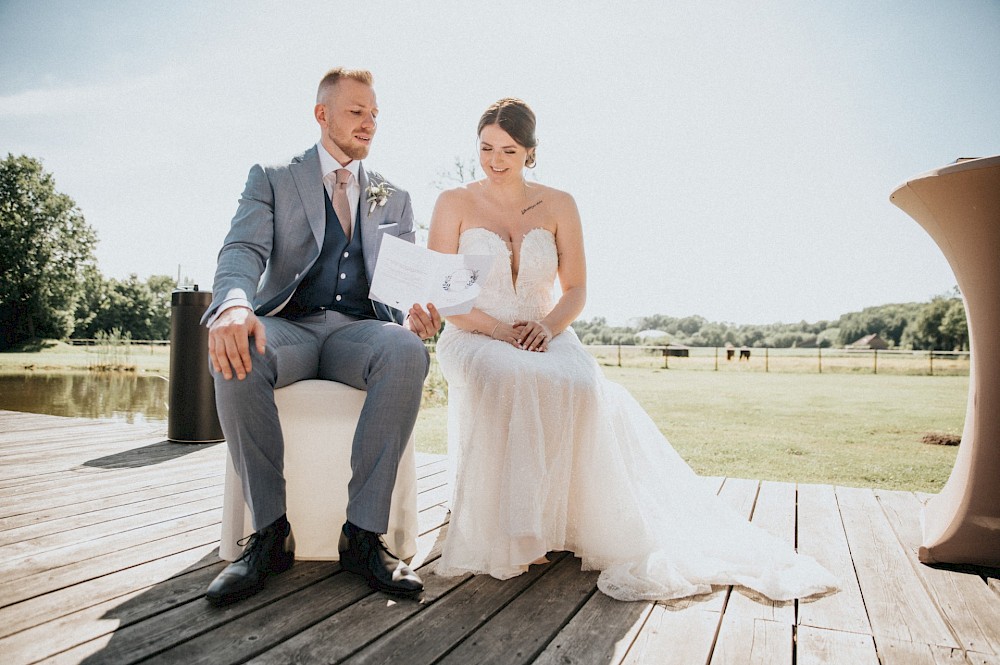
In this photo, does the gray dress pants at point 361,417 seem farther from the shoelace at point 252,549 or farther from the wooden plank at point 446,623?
the wooden plank at point 446,623

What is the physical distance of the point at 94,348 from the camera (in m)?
13.3

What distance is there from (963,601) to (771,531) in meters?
0.73

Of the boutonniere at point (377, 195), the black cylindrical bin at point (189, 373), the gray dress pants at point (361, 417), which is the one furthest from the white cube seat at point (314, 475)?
the black cylindrical bin at point (189, 373)

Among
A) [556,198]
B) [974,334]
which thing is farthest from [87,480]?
[974,334]

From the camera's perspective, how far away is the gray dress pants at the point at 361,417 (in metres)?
1.74

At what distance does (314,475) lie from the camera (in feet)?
6.36

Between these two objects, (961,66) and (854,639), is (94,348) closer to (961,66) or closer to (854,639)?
(854,639)

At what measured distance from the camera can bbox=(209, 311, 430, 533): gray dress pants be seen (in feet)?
5.70

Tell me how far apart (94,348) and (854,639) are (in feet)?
50.8

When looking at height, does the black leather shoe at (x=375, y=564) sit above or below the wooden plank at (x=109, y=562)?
above

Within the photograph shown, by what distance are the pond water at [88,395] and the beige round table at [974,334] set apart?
19.9 feet

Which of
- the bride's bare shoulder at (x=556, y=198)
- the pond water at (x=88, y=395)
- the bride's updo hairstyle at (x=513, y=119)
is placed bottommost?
the pond water at (x=88, y=395)

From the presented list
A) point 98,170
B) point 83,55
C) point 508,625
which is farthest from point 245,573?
point 98,170

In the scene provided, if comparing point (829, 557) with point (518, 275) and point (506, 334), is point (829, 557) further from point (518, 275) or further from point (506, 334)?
point (518, 275)
